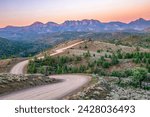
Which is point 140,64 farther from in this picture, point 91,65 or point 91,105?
point 91,105

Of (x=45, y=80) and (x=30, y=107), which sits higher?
(x=30, y=107)

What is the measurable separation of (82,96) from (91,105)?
1599 centimetres

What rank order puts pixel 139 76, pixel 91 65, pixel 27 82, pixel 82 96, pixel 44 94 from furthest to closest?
pixel 91 65
pixel 139 76
pixel 27 82
pixel 44 94
pixel 82 96

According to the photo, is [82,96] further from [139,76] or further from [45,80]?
[139,76]

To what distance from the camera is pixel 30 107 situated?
91.6ft

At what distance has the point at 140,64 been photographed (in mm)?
135125

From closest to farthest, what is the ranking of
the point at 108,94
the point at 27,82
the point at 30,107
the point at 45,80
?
the point at 30,107
the point at 108,94
the point at 27,82
the point at 45,80

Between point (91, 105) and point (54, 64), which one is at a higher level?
point (91, 105)

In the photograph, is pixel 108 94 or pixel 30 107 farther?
pixel 108 94

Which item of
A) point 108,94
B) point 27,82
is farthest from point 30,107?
point 27,82

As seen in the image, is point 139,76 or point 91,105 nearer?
point 91,105

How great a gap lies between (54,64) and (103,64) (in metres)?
19.0

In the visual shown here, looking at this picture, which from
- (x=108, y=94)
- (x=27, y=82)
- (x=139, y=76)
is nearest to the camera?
(x=108, y=94)

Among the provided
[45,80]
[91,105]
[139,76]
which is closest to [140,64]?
[139,76]
